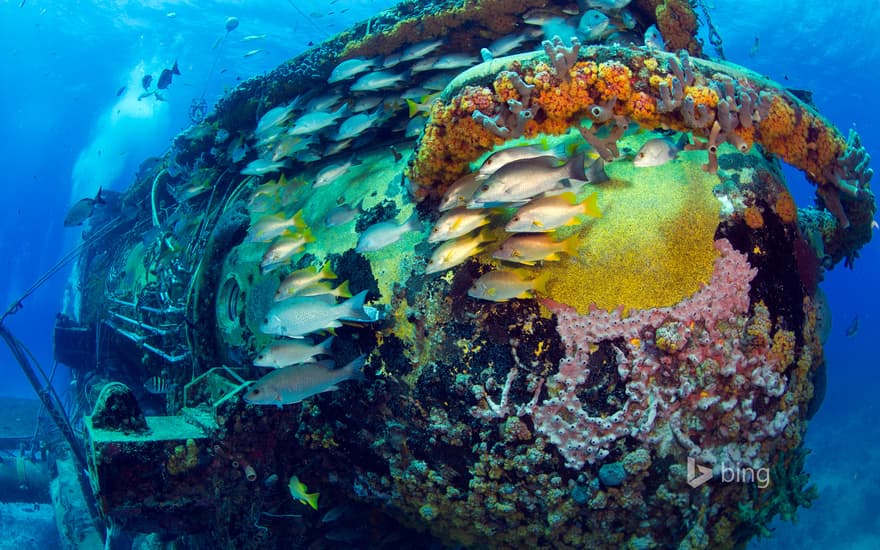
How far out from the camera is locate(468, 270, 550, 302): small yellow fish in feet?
11.1

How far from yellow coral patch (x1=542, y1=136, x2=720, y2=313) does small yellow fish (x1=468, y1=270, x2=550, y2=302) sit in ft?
0.76

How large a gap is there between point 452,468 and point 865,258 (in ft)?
320

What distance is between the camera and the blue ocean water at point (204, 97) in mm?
27781

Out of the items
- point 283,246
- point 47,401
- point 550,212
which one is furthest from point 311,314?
point 47,401

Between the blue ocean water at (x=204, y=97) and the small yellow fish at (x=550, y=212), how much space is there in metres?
13.2

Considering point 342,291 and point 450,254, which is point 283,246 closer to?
point 342,291

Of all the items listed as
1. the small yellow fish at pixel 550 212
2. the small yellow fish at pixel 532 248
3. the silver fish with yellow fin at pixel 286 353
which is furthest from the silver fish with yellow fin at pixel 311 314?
the small yellow fish at pixel 550 212

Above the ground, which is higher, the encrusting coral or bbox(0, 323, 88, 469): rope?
the encrusting coral

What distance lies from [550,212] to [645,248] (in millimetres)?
773

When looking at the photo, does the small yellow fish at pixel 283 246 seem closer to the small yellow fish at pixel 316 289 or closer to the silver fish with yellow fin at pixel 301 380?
the small yellow fish at pixel 316 289

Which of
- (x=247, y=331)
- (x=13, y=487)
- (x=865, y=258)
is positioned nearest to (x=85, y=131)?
(x=13, y=487)

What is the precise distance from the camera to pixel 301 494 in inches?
170

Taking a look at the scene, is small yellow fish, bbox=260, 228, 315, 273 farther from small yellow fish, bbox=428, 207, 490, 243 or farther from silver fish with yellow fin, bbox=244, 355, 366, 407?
small yellow fish, bbox=428, 207, 490, 243

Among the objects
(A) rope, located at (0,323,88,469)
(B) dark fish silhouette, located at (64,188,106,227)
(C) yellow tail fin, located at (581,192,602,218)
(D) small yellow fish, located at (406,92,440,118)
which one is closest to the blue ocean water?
(B) dark fish silhouette, located at (64,188,106,227)
